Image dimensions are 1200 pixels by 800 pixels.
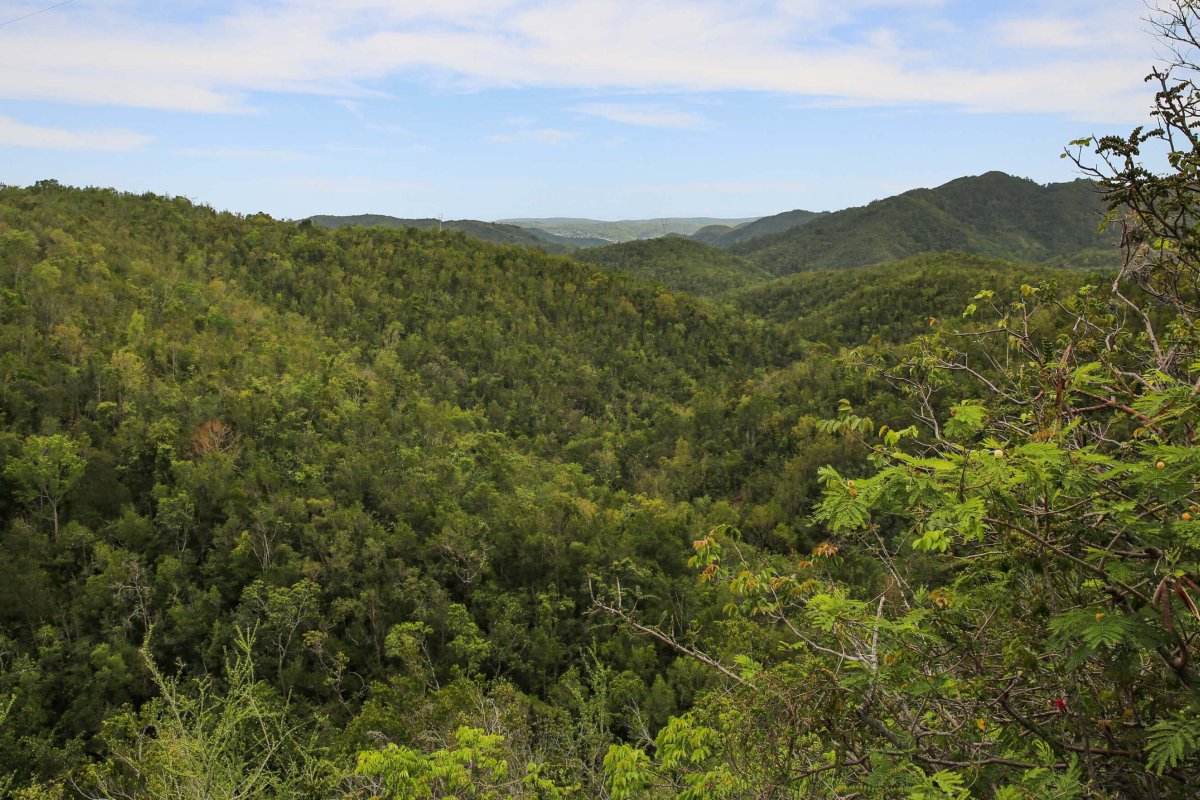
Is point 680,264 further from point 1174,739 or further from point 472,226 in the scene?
point 1174,739

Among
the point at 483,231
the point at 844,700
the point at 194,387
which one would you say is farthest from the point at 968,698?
the point at 483,231

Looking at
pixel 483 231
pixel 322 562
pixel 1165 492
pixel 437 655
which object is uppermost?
pixel 483 231

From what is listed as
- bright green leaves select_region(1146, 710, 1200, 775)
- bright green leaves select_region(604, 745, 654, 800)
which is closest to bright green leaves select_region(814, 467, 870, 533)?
bright green leaves select_region(1146, 710, 1200, 775)

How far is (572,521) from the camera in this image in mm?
27609

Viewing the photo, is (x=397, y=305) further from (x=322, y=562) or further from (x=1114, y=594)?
(x=1114, y=594)

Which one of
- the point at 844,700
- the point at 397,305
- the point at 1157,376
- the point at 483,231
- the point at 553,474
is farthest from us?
the point at 483,231

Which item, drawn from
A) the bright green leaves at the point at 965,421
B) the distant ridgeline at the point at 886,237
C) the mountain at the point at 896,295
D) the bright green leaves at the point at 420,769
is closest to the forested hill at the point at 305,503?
the bright green leaves at the point at 965,421

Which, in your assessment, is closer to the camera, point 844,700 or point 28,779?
point 844,700

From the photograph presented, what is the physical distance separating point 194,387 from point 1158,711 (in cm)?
3335

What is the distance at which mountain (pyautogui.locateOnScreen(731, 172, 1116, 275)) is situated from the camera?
146 meters

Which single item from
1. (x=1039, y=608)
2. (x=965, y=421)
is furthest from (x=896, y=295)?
(x=1039, y=608)

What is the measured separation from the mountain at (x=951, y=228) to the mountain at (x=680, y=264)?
22649 mm

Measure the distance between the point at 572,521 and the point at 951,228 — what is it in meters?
155

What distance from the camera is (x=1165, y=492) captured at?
330 cm
